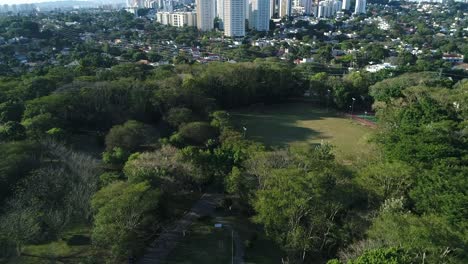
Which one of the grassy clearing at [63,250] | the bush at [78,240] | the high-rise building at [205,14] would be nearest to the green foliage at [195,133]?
the grassy clearing at [63,250]

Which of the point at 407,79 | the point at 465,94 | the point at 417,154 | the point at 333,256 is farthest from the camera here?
the point at 407,79

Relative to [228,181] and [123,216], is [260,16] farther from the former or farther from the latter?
[123,216]

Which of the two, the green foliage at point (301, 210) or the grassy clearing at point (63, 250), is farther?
the grassy clearing at point (63, 250)

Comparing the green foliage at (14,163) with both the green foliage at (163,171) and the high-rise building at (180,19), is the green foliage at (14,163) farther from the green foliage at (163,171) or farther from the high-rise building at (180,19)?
the high-rise building at (180,19)

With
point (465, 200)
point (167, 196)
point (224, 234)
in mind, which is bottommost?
point (224, 234)

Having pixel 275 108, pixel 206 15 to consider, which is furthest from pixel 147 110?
pixel 206 15

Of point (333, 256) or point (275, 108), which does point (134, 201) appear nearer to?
point (333, 256)
